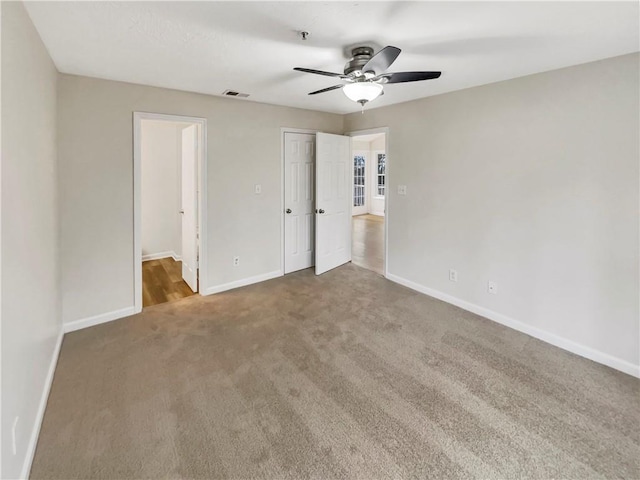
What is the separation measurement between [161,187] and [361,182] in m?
6.84

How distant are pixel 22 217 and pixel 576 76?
3.83 m

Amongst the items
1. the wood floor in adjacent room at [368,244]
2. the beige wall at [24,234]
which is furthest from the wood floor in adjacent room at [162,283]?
the wood floor in adjacent room at [368,244]

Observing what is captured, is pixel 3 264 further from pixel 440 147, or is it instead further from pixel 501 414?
pixel 440 147

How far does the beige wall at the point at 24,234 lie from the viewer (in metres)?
1.47

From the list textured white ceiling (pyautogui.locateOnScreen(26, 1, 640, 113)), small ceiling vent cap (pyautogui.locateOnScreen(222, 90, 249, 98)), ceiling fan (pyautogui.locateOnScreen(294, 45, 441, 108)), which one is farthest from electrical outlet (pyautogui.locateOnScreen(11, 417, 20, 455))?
small ceiling vent cap (pyautogui.locateOnScreen(222, 90, 249, 98))

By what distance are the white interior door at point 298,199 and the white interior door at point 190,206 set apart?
1.19 metres

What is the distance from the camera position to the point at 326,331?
3.17 meters

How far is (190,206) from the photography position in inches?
166

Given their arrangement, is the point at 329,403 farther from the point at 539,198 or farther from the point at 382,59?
the point at 539,198

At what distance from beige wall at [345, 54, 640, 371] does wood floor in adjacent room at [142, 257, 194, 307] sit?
3.02m

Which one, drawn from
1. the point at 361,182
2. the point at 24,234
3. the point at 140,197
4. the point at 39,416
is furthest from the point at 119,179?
the point at 361,182

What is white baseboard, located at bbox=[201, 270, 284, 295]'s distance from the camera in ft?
13.5

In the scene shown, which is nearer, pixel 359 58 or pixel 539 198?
pixel 359 58

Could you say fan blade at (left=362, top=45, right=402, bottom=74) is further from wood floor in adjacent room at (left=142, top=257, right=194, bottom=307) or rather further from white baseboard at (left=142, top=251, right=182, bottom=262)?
white baseboard at (left=142, top=251, right=182, bottom=262)
